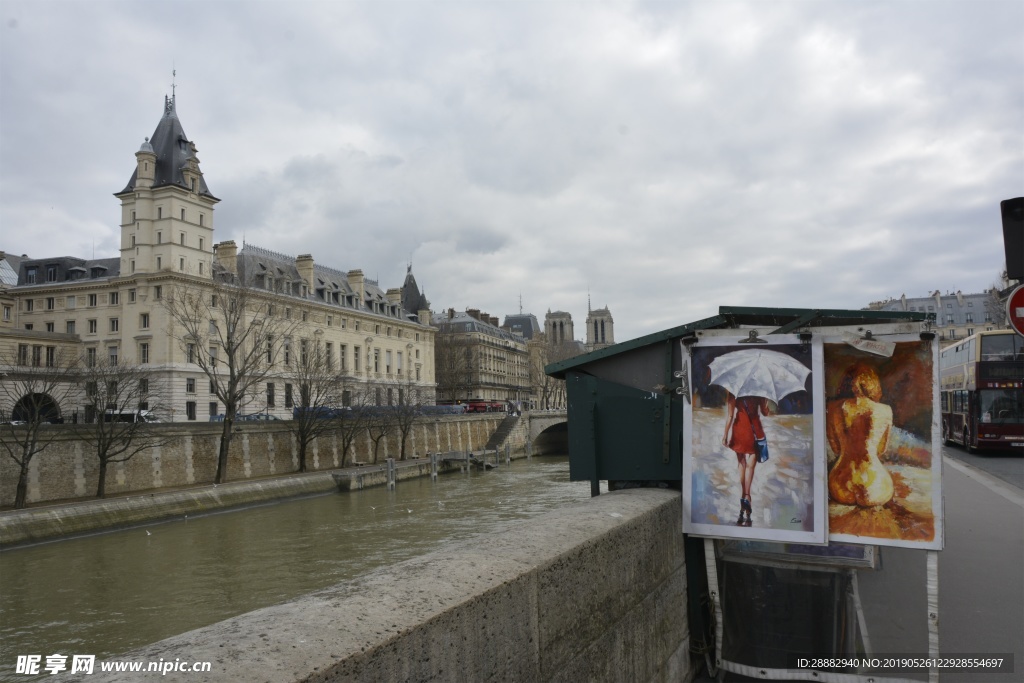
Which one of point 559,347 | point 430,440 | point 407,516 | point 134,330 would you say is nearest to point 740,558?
point 407,516

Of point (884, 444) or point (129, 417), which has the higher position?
point (884, 444)

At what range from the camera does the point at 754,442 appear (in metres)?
4.47

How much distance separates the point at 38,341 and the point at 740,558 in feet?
190

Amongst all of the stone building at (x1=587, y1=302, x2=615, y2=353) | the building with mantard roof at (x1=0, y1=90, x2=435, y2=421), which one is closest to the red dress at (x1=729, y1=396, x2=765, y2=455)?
the building with mantard roof at (x1=0, y1=90, x2=435, y2=421)

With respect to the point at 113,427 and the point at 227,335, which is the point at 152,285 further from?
the point at 113,427

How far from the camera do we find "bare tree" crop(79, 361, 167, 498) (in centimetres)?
2997

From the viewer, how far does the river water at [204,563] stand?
15.3 meters

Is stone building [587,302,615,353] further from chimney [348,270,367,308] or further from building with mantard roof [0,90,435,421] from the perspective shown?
building with mantard roof [0,90,435,421]

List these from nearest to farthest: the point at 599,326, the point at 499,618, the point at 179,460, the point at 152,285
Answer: the point at 499,618 → the point at 179,460 → the point at 152,285 → the point at 599,326

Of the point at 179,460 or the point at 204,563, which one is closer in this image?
the point at 204,563

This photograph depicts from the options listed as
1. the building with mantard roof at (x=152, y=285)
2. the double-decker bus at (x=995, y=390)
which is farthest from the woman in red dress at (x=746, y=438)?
the building with mantard roof at (x=152, y=285)

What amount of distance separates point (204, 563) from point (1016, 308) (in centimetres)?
2050

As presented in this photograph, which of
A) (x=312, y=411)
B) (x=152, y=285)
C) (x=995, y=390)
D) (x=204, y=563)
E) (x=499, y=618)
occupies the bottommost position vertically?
(x=204, y=563)

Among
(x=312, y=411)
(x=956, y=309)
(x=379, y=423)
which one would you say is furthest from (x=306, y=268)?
(x=956, y=309)
